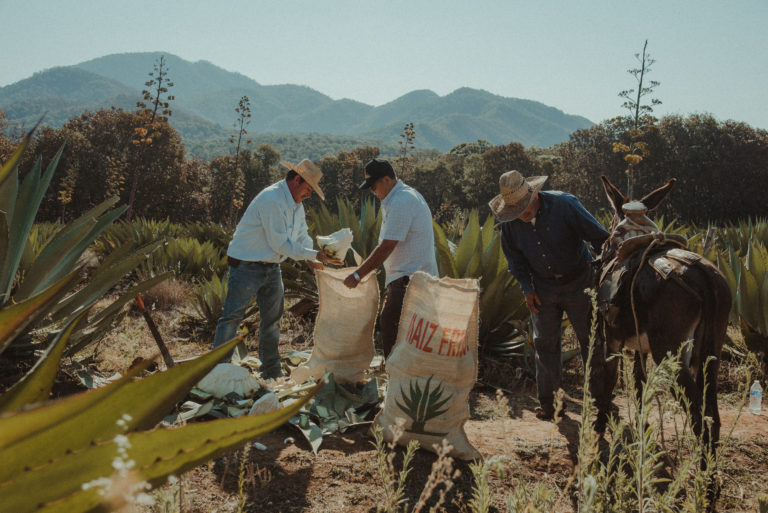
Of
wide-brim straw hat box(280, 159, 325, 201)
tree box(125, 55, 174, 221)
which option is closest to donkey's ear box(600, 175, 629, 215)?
wide-brim straw hat box(280, 159, 325, 201)

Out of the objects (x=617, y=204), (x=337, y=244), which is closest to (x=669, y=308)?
(x=617, y=204)

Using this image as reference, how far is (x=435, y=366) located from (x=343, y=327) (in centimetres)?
106

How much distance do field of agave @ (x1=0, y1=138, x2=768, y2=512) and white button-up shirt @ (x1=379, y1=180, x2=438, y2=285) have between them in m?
1.13

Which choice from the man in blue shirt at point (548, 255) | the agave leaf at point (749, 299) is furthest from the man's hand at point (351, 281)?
the agave leaf at point (749, 299)

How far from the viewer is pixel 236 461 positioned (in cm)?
272

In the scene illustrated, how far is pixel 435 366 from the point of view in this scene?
2.82 metres

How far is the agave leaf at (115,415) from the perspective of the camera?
74 centimetres

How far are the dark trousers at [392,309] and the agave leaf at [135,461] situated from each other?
9.76ft

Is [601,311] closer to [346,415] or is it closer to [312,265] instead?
[346,415]

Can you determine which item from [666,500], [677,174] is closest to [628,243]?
[666,500]

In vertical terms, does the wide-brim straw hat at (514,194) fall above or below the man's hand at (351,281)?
above

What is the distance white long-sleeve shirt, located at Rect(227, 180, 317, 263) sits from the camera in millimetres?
4012

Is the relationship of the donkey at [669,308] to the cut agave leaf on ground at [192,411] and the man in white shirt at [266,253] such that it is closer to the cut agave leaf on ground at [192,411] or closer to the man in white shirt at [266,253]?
the man in white shirt at [266,253]

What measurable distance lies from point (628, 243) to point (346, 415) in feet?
6.39
